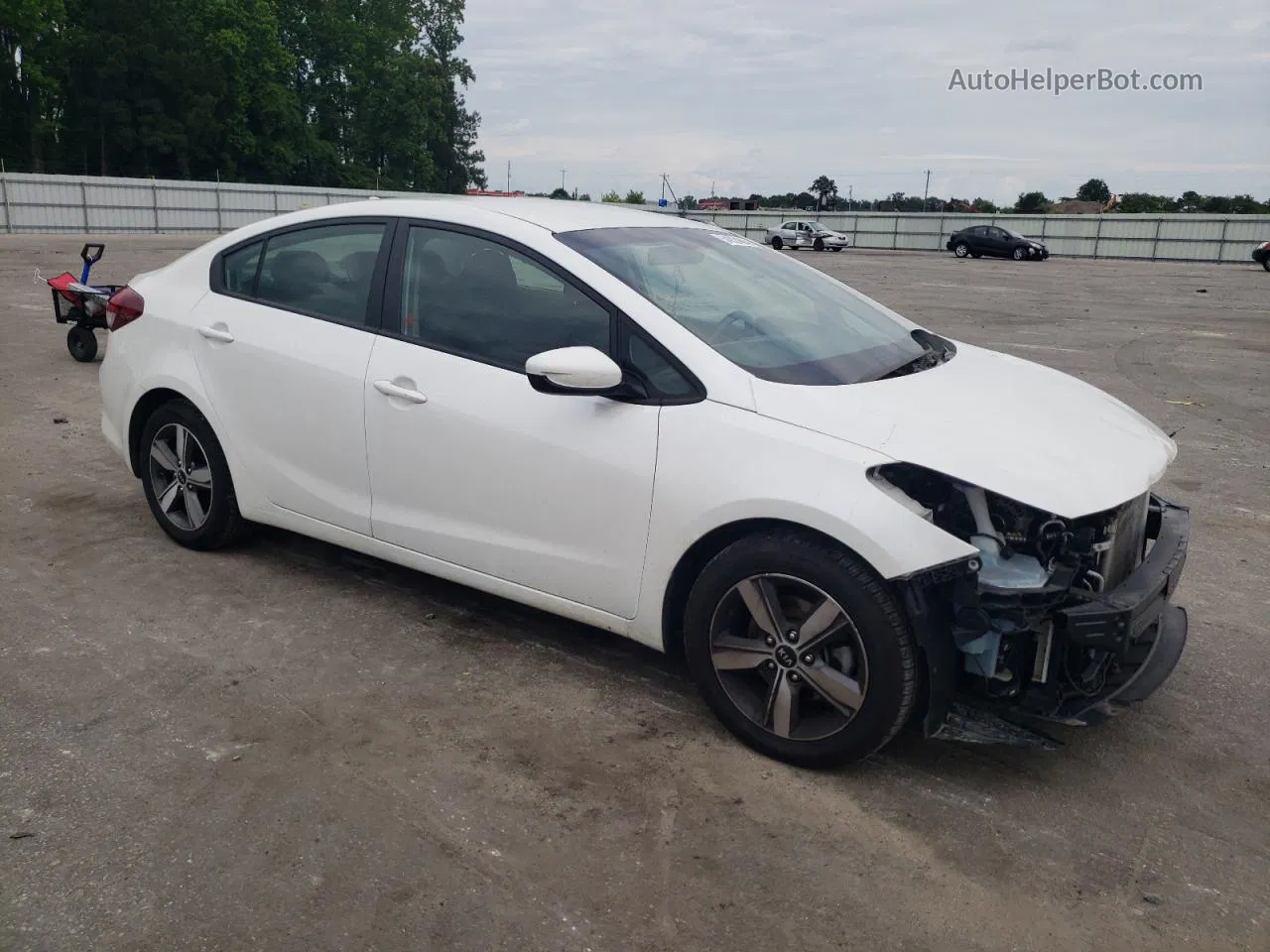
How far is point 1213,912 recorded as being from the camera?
2.69 m

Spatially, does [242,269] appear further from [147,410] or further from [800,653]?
[800,653]

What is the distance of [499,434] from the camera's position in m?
3.71

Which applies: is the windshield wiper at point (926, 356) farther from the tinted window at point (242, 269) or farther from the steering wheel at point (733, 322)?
the tinted window at point (242, 269)

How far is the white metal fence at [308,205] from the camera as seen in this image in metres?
37.7

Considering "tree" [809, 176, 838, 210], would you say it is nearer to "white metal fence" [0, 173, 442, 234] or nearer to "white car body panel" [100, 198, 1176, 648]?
"white metal fence" [0, 173, 442, 234]

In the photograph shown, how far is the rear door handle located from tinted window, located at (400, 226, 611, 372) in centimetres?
94

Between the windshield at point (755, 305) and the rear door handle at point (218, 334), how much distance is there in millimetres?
1619

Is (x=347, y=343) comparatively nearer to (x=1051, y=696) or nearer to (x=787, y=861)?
(x=787, y=861)

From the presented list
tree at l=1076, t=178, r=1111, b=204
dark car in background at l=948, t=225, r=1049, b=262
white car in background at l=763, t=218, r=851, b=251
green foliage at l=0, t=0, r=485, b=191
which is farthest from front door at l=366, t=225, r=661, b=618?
tree at l=1076, t=178, r=1111, b=204

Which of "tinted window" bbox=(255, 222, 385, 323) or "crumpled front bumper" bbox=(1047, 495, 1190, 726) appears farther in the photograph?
"tinted window" bbox=(255, 222, 385, 323)

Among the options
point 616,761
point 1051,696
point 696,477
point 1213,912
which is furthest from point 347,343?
point 1213,912

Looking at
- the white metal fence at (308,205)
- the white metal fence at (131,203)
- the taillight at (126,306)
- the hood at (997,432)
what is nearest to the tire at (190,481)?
the taillight at (126,306)

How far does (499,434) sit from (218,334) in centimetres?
164

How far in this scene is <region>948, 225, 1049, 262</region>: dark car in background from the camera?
40969mm
